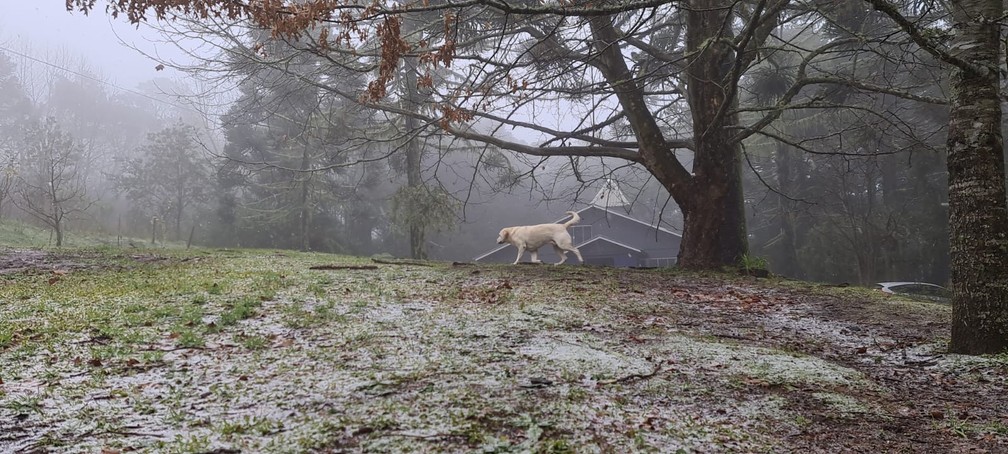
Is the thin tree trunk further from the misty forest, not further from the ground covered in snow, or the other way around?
the ground covered in snow

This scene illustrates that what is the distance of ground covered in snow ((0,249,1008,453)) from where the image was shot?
221 centimetres

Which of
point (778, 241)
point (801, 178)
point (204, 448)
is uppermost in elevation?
point (801, 178)

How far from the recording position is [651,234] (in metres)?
29.4

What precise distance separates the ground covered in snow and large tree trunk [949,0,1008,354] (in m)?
0.30

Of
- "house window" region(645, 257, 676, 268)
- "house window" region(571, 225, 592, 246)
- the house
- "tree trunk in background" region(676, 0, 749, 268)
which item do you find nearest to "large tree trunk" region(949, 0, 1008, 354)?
"tree trunk in background" region(676, 0, 749, 268)

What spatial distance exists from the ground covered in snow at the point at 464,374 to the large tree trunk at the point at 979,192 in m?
0.30

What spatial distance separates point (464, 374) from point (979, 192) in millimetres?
3291

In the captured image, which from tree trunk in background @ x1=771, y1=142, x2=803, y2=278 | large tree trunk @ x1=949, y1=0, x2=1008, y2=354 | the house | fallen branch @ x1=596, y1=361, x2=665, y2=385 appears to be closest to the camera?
fallen branch @ x1=596, y1=361, x2=665, y2=385

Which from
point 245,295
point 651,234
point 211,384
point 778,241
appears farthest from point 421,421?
point 651,234

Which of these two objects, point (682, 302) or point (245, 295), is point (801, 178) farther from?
point (245, 295)

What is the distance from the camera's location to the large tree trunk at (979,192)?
3.53 metres

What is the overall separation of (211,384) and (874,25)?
432 inches

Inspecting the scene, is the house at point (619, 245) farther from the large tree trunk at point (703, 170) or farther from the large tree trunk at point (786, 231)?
the large tree trunk at point (703, 170)

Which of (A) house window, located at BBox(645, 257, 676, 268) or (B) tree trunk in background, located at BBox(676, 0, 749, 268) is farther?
(A) house window, located at BBox(645, 257, 676, 268)
